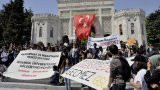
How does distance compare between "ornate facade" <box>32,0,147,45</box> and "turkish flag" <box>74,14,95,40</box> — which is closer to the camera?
"turkish flag" <box>74,14,95,40</box>

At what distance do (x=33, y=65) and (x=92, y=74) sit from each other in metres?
4.03

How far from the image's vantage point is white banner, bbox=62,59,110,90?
21.4ft

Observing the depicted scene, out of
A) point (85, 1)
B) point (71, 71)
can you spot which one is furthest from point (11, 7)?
point (71, 71)

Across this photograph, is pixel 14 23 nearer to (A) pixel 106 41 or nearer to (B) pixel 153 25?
(B) pixel 153 25

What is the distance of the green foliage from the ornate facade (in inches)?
94.4

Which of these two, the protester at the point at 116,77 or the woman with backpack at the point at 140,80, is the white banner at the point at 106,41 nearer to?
the woman with backpack at the point at 140,80

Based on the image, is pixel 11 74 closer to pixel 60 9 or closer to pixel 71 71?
pixel 71 71

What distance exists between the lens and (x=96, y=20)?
43812 mm

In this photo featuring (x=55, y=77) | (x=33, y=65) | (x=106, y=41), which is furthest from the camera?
(x=106, y=41)

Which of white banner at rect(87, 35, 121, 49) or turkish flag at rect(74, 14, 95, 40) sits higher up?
turkish flag at rect(74, 14, 95, 40)

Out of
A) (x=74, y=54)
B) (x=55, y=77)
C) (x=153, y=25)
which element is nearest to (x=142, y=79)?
(x=55, y=77)

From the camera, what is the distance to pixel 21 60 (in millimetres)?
10703

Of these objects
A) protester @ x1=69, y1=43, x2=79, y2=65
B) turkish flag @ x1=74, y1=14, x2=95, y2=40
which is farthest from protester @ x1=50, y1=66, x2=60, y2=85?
turkish flag @ x1=74, y1=14, x2=95, y2=40

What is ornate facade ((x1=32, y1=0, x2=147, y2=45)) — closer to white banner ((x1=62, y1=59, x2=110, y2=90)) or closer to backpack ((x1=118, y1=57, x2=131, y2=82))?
white banner ((x1=62, y1=59, x2=110, y2=90))
